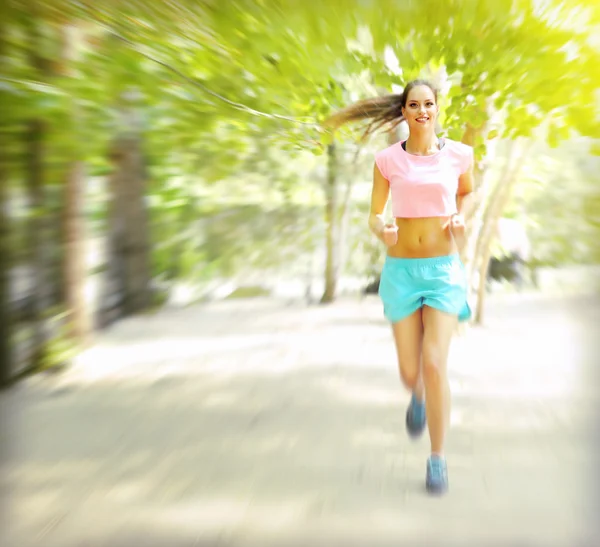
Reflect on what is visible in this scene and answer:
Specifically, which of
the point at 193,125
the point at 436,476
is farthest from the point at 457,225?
the point at 193,125

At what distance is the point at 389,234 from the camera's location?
151cm

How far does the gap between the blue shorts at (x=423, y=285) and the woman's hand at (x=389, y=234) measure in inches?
4.0

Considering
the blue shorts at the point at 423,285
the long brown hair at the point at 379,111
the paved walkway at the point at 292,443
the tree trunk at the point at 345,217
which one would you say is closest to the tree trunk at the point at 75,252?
the paved walkway at the point at 292,443

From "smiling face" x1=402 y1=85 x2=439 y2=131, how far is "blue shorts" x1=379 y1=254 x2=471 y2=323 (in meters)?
0.36

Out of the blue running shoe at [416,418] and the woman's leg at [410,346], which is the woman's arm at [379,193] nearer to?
the woman's leg at [410,346]

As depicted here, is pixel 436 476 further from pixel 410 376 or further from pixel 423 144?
pixel 423 144

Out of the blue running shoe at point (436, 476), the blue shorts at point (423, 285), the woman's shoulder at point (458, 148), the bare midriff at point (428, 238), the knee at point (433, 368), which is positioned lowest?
the blue running shoe at point (436, 476)

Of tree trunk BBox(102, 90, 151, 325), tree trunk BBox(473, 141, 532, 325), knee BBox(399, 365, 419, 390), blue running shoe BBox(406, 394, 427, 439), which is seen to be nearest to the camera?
knee BBox(399, 365, 419, 390)

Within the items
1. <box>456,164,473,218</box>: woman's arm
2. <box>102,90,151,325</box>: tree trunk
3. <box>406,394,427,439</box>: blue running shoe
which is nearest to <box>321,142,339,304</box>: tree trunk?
<box>102,90,151,325</box>: tree trunk

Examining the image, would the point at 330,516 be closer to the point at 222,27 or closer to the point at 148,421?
the point at 148,421

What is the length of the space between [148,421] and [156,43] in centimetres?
134

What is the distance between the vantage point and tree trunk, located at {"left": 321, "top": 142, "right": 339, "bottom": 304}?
12.2 feet

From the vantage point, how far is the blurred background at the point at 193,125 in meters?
2.01

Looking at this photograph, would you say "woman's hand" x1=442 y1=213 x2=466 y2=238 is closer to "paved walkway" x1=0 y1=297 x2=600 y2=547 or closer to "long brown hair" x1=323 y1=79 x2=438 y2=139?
Result: "long brown hair" x1=323 y1=79 x2=438 y2=139
